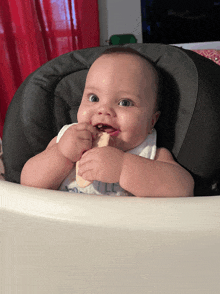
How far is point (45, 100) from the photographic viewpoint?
2.63 ft

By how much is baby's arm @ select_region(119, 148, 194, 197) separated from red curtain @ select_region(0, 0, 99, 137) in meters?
1.63

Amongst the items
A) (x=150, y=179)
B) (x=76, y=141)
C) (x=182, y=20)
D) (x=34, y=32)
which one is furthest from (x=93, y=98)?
(x=182, y=20)

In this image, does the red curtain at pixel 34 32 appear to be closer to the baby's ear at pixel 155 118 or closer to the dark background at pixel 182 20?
the dark background at pixel 182 20

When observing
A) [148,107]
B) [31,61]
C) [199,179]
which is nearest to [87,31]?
[31,61]

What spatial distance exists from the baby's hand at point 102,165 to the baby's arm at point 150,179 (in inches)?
0.6

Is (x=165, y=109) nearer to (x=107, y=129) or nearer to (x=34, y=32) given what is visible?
(x=107, y=129)

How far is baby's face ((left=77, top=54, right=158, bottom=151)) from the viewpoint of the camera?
0.64 metres

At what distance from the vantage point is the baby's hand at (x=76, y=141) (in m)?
0.55

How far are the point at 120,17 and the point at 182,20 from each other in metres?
0.53

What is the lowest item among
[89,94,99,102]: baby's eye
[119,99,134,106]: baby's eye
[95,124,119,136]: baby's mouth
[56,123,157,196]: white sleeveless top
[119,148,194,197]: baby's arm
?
[56,123,157,196]: white sleeveless top

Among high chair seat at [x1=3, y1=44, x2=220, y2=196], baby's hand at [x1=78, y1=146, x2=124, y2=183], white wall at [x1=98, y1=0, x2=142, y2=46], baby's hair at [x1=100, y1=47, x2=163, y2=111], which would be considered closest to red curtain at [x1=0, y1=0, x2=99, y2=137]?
white wall at [x1=98, y1=0, x2=142, y2=46]

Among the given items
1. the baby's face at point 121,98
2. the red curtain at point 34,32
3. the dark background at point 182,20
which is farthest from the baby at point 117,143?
the dark background at point 182,20

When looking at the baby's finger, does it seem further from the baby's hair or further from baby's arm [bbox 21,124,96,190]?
the baby's hair

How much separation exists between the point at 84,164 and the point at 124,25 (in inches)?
78.9
